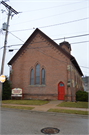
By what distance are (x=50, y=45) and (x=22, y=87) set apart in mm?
8827

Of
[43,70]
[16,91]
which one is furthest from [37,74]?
[16,91]

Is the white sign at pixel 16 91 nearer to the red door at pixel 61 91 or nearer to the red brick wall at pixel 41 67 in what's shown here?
the red brick wall at pixel 41 67

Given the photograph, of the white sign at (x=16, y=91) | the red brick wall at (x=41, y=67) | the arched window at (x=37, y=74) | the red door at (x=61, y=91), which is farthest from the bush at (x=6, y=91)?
the red door at (x=61, y=91)

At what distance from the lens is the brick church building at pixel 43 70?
1877 cm

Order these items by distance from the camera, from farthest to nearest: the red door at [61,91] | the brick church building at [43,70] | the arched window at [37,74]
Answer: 1. the arched window at [37,74]
2. the brick church building at [43,70]
3. the red door at [61,91]

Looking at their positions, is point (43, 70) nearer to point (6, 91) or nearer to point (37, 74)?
point (37, 74)

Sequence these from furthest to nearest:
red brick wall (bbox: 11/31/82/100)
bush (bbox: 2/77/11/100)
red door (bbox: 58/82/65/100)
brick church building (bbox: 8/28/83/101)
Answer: bush (bbox: 2/77/11/100) < red brick wall (bbox: 11/31/82/100) < brick church building (bbox: 8/28/83/101) < red door (bbox: 58/82/65/100)

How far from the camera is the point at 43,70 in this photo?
819 inches

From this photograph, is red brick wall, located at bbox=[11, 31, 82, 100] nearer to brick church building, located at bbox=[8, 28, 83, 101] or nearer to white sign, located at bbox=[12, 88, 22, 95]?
brick church building, located at bbox=[8, 28, 83, 101]

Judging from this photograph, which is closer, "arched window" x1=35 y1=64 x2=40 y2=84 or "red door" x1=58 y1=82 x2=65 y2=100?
"red door" x1=58 y1=82 x2=65 y2=100

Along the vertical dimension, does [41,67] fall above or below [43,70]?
above

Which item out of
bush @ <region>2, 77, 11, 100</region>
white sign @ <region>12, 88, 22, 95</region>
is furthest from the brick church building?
bush @ <region>2, 77, 11, 100</region>

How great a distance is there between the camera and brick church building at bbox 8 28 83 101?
18.8 metres

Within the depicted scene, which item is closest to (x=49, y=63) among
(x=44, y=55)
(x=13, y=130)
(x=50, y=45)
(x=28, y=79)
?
(x=44, y=55)
